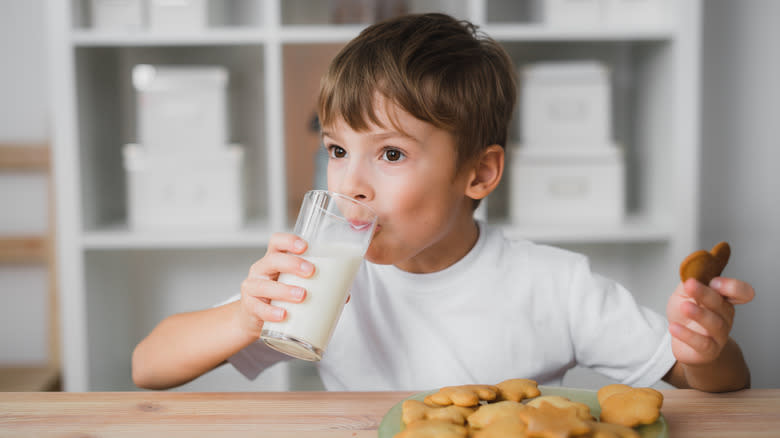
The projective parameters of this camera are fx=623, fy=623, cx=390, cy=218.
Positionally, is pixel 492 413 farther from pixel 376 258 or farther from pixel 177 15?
pixel 177 15

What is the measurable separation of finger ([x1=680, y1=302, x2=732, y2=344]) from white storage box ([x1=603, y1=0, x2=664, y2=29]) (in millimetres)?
1194

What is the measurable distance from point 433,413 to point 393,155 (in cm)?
39

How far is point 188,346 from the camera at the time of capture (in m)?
0.82

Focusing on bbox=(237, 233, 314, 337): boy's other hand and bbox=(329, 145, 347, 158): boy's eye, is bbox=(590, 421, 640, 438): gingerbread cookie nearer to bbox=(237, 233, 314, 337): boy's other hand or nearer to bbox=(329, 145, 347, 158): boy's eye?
bbox=(237, 233, 314, 337): boy's other hand

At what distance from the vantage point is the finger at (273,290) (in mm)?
617

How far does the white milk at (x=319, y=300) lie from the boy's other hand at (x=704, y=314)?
12.5 inches

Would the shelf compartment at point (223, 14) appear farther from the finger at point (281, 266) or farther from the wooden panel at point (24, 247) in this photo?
the finger at point (281, 266)

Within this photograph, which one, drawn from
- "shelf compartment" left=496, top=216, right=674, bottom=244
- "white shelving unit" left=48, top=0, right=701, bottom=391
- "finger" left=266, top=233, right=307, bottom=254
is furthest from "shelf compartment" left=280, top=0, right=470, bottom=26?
"finger" left=266, top=233, right=307, bottom=254

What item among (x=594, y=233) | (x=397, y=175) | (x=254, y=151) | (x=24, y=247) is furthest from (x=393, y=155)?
(x=24, y=247)

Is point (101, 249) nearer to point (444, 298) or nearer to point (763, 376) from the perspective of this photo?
point (444, 298)

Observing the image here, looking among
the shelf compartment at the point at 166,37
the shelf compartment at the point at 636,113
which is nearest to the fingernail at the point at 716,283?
the shelf compartment at the point at 636,113

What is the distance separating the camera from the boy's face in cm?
77

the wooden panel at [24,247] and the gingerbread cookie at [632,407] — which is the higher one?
the gingerbread cookie at [632,407]

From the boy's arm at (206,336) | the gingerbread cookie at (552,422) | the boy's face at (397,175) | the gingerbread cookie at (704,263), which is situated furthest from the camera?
the boy's face at (397,175)
